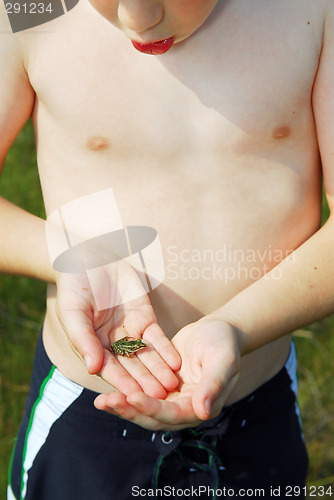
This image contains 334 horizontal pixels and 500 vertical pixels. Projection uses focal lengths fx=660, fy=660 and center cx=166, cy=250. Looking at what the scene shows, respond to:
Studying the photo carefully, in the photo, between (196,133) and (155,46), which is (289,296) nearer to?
(196,133)

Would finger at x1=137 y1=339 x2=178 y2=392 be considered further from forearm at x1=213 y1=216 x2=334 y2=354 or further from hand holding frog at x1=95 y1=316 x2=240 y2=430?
forearm at x1=213 y1=216 x2=334 y2=354

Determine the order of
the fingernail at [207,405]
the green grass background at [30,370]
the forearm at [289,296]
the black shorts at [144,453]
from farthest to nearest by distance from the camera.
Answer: the green grass background at [30,370] → the black shorts at [144,453] → the forearm at [289,296] → the fingernail at [207,405]

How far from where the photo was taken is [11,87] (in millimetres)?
1418

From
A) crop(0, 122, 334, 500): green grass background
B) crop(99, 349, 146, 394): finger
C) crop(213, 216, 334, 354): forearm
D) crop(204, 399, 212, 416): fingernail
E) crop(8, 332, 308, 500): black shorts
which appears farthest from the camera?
crop(0, 122, 334, 500): green grass background

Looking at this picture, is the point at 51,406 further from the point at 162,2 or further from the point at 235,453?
the point at 162,2

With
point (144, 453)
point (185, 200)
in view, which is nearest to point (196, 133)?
point (185, 200)

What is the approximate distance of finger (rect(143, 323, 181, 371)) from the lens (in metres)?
1.28

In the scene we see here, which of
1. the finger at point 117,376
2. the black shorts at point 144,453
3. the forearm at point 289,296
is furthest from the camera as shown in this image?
the black shorts at point 144,453

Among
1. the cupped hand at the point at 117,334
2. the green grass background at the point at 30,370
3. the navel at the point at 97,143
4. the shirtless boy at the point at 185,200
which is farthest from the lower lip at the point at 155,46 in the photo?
the green grass background at the point at 30,370

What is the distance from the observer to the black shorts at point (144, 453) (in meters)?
1.47

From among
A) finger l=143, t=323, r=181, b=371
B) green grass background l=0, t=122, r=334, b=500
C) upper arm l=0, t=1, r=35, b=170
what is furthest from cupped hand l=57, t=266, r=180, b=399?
green grass background l=0, t=122, r=334, b=500

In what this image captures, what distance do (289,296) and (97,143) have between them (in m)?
0.53

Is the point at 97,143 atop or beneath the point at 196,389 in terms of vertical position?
atop

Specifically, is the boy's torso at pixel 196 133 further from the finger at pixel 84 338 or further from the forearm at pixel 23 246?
the finger at pixel 84 338
